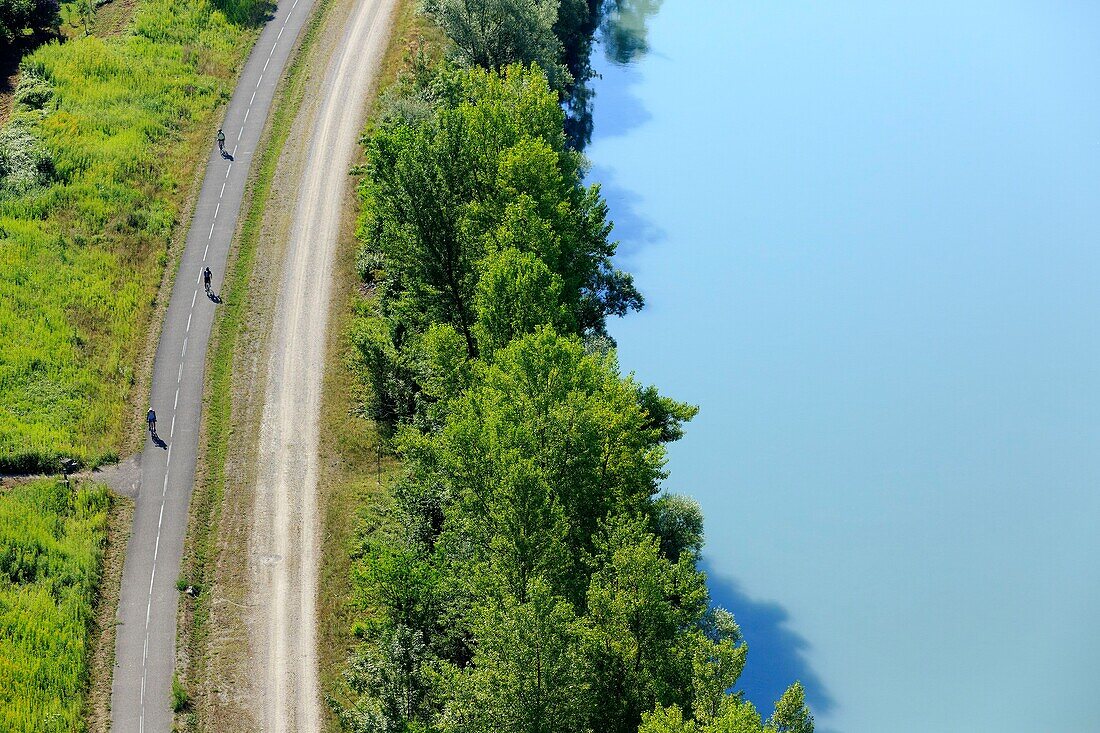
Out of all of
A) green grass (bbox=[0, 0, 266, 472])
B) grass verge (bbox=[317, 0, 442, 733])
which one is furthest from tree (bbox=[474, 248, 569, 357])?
green grass (bbox=[0, 0, 266, 472])

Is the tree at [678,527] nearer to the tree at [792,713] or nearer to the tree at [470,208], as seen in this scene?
the tree at [470,208]

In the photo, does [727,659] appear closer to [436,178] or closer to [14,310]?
[436,178]

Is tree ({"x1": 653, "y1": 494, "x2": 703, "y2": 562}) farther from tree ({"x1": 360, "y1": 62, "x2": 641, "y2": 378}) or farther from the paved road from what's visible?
the paved road

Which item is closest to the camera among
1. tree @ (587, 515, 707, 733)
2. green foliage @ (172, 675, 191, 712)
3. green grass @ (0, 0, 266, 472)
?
tree @ (587, 515, 707, 733)

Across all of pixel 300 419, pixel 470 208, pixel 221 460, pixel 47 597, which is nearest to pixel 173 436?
pixel 221 460

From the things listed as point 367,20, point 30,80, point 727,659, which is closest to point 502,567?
point 727,659

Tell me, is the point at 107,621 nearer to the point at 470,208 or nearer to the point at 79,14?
the point at 470,208

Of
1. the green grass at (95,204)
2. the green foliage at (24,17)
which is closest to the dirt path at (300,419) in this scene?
the green grass at (95,204)
